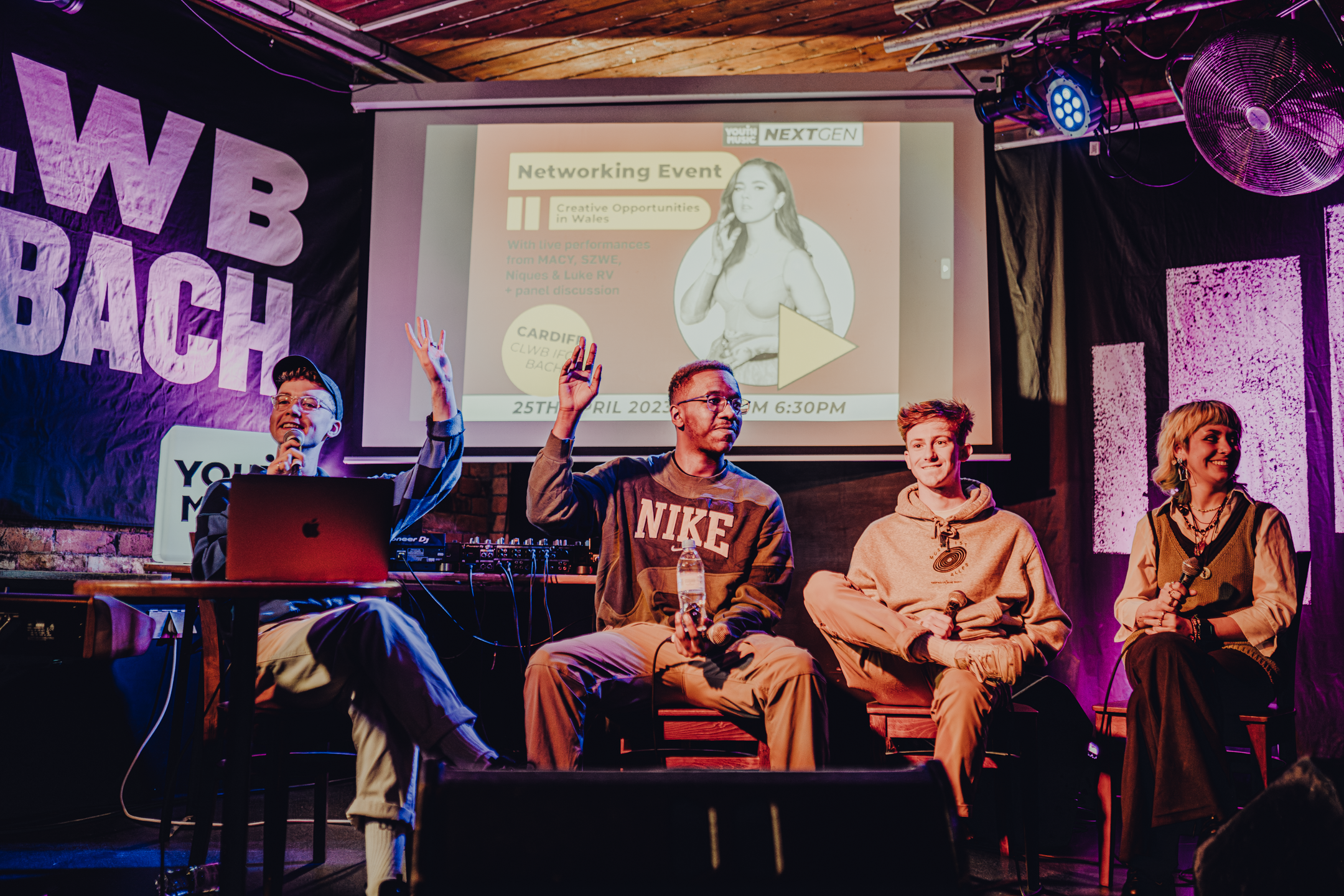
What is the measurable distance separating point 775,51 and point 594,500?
2673 mm

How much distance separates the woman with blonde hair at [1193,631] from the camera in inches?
95.7

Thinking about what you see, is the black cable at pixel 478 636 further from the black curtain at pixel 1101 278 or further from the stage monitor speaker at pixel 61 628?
→ the black curtain at pixel 1101 278

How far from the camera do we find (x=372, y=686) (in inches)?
98.3

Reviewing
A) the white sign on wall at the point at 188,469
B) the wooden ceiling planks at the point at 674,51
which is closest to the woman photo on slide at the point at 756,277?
the wooden ceiling planks at the point at 674,51

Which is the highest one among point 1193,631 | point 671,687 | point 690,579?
point 690,579

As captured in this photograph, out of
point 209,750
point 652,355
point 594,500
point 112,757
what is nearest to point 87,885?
point 209,750

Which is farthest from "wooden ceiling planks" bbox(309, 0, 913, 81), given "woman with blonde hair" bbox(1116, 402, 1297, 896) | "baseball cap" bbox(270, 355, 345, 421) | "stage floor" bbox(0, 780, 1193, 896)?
"stage floor" bbox(0, 780, 1193, 896)

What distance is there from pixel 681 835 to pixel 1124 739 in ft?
7.17

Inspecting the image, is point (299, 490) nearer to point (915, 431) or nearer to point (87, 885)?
point (87, 885)

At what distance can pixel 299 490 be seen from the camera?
2.10m

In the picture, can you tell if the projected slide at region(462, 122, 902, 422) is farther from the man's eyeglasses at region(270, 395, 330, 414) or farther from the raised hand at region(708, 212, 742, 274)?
the man's eyeglasses at region(270, 395, 330, 414)

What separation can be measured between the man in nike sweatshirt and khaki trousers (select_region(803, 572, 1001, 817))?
0.15 metres

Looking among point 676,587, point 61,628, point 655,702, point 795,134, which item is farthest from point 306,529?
point 795,134

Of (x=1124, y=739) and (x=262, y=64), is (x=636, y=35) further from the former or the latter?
(x=1124, y=739)
